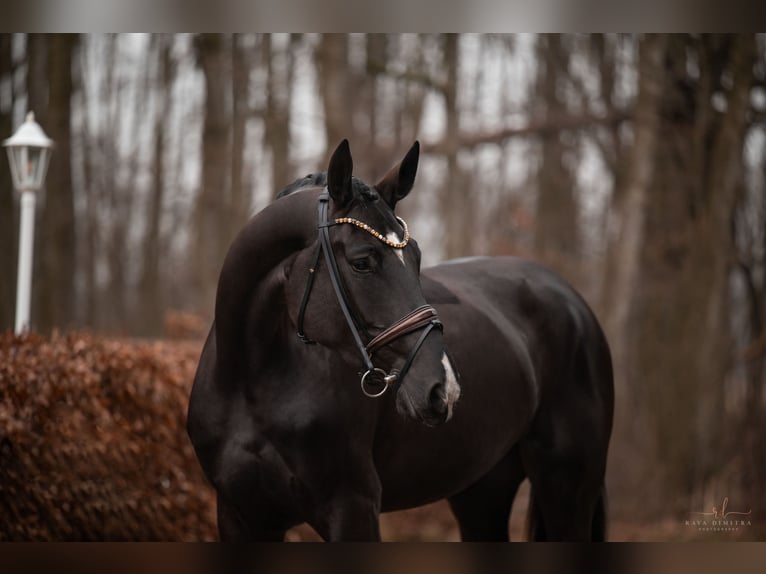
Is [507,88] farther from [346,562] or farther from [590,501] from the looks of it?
[346,562]

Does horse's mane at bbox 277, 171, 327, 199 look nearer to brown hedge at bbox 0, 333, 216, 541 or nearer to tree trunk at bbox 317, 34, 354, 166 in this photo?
brown hedge at bbox 0, 333, 216, 541

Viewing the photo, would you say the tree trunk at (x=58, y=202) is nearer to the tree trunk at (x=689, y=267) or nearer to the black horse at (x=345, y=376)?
the black horse at (x=345, y=376)

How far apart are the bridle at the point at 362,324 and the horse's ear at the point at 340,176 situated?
7 centimetres

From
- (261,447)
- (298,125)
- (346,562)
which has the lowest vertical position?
(346,562)

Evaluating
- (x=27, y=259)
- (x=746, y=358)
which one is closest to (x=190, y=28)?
(x=27, y=259)

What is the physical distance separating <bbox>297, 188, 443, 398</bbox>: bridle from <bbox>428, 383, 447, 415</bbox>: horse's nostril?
111mm

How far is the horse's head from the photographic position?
2365 mm

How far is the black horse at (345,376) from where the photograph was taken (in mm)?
2459

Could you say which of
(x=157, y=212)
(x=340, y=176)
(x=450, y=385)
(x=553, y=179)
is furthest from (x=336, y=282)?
(x=157, y=212)

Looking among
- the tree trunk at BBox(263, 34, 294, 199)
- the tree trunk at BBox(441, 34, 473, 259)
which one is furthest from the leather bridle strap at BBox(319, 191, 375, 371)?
the tree trunk at BBox(441, 34, 473, 259)

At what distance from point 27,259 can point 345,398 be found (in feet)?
10.7

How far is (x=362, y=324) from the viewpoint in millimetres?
2469

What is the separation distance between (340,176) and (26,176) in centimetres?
352

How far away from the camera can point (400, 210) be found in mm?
9594
